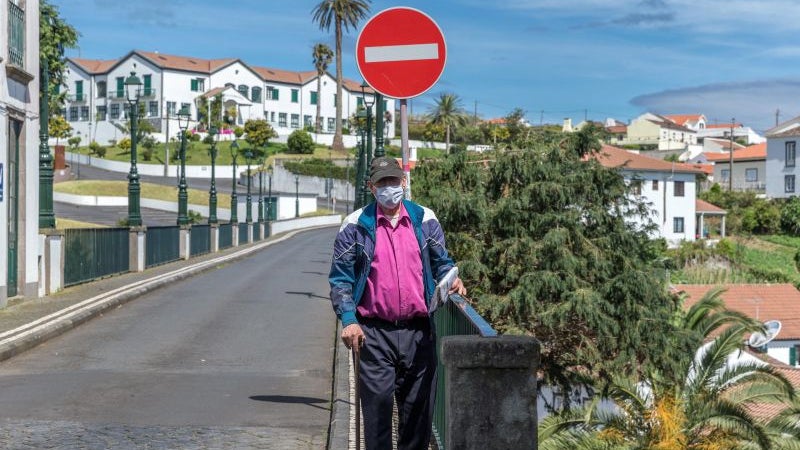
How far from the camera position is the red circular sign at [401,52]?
718cm

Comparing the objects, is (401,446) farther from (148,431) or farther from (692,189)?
(692,189)

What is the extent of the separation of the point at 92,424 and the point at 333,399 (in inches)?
90.2

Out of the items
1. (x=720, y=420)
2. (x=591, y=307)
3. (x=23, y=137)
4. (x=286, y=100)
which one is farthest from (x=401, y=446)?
(x=286, y=100)

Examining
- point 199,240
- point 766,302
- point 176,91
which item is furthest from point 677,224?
point 176,91

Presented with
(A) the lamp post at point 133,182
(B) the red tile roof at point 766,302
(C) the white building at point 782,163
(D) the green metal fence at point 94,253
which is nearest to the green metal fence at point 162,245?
(A) the lamp post at point 133,182

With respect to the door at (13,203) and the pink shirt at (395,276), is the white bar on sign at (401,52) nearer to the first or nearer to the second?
the pink shirt at (395,276)

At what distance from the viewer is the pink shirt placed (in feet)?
17.5

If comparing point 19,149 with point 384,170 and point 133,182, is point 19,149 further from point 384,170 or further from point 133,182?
point 384,170

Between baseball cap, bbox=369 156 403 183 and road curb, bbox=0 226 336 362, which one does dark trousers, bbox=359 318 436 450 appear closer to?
baseball cap, bbox=369 156 403 183

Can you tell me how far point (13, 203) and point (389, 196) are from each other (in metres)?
13.9

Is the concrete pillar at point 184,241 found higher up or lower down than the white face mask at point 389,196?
lower down

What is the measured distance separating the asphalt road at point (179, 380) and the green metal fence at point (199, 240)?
16.4 m

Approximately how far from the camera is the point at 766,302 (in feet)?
186

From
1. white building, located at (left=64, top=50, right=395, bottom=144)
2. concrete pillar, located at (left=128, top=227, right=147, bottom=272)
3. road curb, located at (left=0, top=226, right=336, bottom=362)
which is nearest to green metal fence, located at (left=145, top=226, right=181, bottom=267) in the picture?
concrete pillar, located at (left=128, top=227, right=147, bottom=272)
